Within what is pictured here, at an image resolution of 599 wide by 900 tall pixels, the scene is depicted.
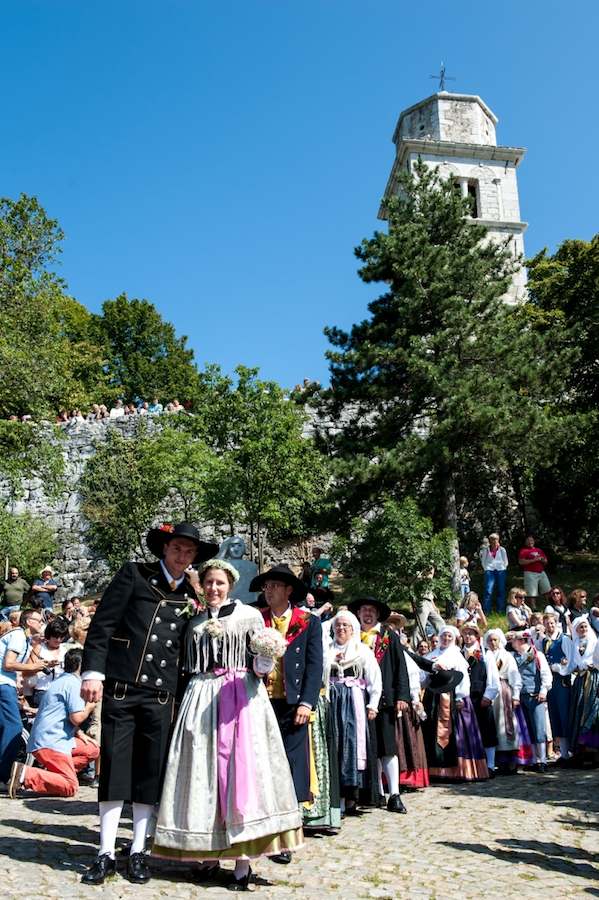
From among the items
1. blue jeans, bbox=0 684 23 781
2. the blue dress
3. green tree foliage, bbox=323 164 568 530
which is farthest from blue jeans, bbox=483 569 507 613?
blue jeans, bbox=0 684 23 781

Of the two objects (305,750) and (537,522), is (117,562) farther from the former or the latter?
(305,750)

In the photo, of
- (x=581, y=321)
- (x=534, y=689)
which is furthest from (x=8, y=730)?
(x=581, y=321)

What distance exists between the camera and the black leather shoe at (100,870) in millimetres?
4434

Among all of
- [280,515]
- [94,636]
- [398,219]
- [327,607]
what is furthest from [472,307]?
[94,636]

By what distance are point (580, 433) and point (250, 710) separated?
17.4m

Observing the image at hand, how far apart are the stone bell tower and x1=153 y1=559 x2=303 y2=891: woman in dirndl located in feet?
113

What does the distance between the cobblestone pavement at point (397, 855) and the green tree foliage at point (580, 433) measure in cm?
1524

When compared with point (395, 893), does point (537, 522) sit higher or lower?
higher

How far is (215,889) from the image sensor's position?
14.7 ft

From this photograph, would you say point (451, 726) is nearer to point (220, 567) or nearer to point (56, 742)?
point (56, 742)

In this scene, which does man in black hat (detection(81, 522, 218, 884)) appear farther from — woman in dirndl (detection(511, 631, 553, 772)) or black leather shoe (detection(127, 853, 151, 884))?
woman in dirndl (detection(511, 631, 553, 772))

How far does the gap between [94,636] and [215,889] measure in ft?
5.12

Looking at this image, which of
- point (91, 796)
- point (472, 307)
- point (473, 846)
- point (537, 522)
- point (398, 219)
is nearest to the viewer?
point (473, 846)

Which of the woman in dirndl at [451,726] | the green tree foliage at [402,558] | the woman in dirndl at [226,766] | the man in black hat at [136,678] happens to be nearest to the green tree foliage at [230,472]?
the green tree foliage at [402,558]
